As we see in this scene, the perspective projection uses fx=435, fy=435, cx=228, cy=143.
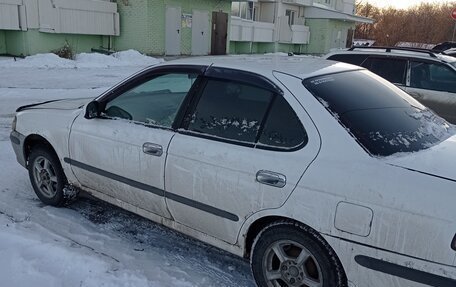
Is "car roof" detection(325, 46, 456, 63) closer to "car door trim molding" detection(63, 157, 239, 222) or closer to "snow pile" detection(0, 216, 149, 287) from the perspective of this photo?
"car door trim molding" detection(63, 157, 239, 222)

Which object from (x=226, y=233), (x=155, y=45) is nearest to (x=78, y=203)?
(x=226, y=233)

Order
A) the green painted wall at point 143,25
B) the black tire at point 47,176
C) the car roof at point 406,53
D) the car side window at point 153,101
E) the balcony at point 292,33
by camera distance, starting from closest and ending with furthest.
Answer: the car side window at point 153,101
the black tire at point 47,176
the car roof at point 406,53
the green painted wall at point 143,25
the balcony at point 292,33

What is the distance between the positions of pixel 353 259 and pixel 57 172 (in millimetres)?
2916

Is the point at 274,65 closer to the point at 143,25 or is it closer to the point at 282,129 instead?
the point at 282,129

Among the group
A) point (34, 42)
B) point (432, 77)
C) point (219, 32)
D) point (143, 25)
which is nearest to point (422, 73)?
point (432, 77)

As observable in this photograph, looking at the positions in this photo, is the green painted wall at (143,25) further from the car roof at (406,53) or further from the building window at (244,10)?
the car roof at (406,53)

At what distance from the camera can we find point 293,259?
2777 millimetres

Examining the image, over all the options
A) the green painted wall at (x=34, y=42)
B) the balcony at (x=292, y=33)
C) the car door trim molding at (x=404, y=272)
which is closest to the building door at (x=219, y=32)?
the green painted wall at (x=34, y=42)

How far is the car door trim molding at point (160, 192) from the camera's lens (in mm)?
3018

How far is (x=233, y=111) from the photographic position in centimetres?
312

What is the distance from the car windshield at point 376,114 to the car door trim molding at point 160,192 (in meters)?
0.99

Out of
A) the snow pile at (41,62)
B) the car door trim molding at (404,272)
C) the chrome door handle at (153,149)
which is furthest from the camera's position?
the snow pile at (41,62)

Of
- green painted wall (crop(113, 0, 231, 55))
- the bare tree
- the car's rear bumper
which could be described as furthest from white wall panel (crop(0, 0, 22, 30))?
the bare tree

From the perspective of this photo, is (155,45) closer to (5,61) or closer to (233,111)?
(5,61)
